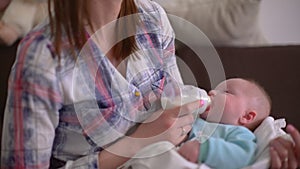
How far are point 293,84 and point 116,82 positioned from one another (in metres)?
0.66

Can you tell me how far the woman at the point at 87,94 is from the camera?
35.5 inches

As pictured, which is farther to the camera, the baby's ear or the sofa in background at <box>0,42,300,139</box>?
the sofa in background at <box>0,42,300,139</box>

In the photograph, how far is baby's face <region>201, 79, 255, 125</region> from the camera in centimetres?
110

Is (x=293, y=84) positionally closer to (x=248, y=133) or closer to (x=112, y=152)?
(x=248, y=133)

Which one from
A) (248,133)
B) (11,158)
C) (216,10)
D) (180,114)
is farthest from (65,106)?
(216,10)

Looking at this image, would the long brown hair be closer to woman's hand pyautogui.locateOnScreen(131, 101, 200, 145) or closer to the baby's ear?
woman's hand pyautogui.locateOnScreen(131, 101, 200, 145)

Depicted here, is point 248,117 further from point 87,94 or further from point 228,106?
point 87,94

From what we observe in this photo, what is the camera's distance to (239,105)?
1.11 meters

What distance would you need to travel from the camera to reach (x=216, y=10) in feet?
5.02

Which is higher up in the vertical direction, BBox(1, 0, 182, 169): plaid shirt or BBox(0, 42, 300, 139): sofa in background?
BBox(1, 0, 182, 169): plaid shirt

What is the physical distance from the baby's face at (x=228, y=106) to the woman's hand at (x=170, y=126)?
0.07 metres

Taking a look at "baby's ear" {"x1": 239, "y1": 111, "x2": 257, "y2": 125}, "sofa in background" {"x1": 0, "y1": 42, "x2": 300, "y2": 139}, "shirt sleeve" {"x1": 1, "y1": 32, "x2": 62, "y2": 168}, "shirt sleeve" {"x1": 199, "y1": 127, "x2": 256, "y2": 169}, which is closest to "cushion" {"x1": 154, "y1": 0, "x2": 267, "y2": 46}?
"sofa in background" {"x1": 0, "y1": 42, "x2": 300, "y2": 139}

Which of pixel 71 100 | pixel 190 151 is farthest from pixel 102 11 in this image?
pixel 190 151

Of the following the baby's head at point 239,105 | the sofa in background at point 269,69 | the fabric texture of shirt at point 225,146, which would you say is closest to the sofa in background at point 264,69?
the sofa in background at point 269,69
